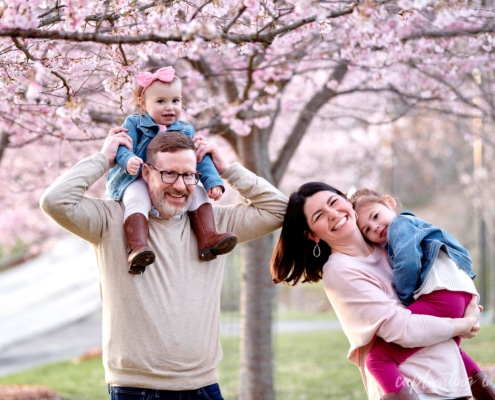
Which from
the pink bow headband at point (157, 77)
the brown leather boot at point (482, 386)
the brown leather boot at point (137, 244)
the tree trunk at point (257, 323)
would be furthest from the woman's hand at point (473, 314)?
the tree trunk at point (257, 323)

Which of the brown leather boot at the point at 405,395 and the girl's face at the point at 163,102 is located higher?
the girl's face at the point at 163,102

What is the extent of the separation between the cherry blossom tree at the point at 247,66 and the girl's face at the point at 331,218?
0.76m

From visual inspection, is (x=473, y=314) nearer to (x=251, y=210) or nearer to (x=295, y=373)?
(x=251, y=210)

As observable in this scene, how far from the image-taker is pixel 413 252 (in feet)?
9.04

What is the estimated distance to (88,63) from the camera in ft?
10.8

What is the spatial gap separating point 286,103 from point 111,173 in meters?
3.77

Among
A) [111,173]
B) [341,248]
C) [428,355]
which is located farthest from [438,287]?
[111,173]

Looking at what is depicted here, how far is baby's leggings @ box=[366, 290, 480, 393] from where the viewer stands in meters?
2.71

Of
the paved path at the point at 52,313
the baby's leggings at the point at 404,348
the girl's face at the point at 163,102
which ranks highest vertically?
the girl's face at the point at 163,102

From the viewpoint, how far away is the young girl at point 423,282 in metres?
2.73

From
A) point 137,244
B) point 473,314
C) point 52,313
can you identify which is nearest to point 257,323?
point 473,314

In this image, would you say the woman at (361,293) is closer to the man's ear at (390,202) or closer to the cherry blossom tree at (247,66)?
the man's ear at (390,202)

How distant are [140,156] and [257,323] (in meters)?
3.52

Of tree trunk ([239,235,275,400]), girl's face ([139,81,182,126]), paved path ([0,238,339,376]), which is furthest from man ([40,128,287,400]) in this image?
paved path ([0,238,339,376])
